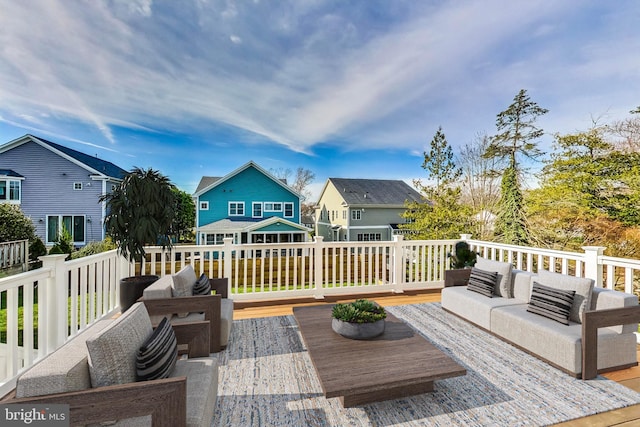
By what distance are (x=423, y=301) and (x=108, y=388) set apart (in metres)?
4.46

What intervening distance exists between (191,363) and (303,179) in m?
18.3

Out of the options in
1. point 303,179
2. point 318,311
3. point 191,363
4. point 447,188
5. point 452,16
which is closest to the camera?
point 191,363

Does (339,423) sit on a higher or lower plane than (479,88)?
lower

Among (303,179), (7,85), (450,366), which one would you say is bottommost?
(450,366)

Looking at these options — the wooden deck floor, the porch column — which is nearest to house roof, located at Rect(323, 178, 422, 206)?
the wooden deck floor

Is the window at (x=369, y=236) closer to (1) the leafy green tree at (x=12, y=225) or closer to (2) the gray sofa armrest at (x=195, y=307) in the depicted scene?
(1) the leafy green tree at (x=12, y=225)

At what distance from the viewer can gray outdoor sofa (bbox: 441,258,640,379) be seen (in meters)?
2.44

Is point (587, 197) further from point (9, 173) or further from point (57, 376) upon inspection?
point (9, 173)

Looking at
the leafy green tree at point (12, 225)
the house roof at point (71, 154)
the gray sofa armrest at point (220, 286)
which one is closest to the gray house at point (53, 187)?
the house roof at point (71, 154)

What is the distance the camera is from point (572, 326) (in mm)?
2689

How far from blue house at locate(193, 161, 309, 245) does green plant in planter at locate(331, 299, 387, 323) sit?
38.1 ft

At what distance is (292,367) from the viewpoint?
8.69 ft

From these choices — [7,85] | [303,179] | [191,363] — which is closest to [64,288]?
[191,363]

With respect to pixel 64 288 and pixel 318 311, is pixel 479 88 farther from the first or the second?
pixel 64 288
